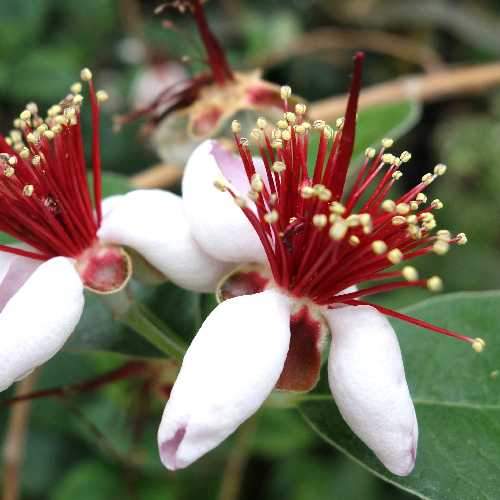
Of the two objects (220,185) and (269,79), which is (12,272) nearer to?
(220,185)

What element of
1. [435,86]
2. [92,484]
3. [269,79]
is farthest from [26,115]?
[269,79]

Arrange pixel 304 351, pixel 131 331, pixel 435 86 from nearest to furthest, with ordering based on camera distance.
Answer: pixel 304 351 → pixel 131 331 → pixel 435 86

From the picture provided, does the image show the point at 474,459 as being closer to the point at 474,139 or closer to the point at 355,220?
the point at 355,220

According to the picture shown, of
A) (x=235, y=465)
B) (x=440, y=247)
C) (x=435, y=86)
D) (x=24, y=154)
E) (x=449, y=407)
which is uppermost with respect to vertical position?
(x=24, y=154)

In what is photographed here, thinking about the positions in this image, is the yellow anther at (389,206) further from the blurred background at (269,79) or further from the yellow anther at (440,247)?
the blurred background at (269,79)

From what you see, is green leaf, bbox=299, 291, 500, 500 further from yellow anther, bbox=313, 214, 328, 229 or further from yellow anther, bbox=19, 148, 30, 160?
yellow anther, bbox=19, 148, 30, 160

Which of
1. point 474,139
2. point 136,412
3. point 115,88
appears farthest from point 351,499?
point 115,88

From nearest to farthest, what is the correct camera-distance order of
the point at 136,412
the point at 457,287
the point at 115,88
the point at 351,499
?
the point at 136,412 < the point at 351,499 < the point at 457,287 < the point at 115,88
